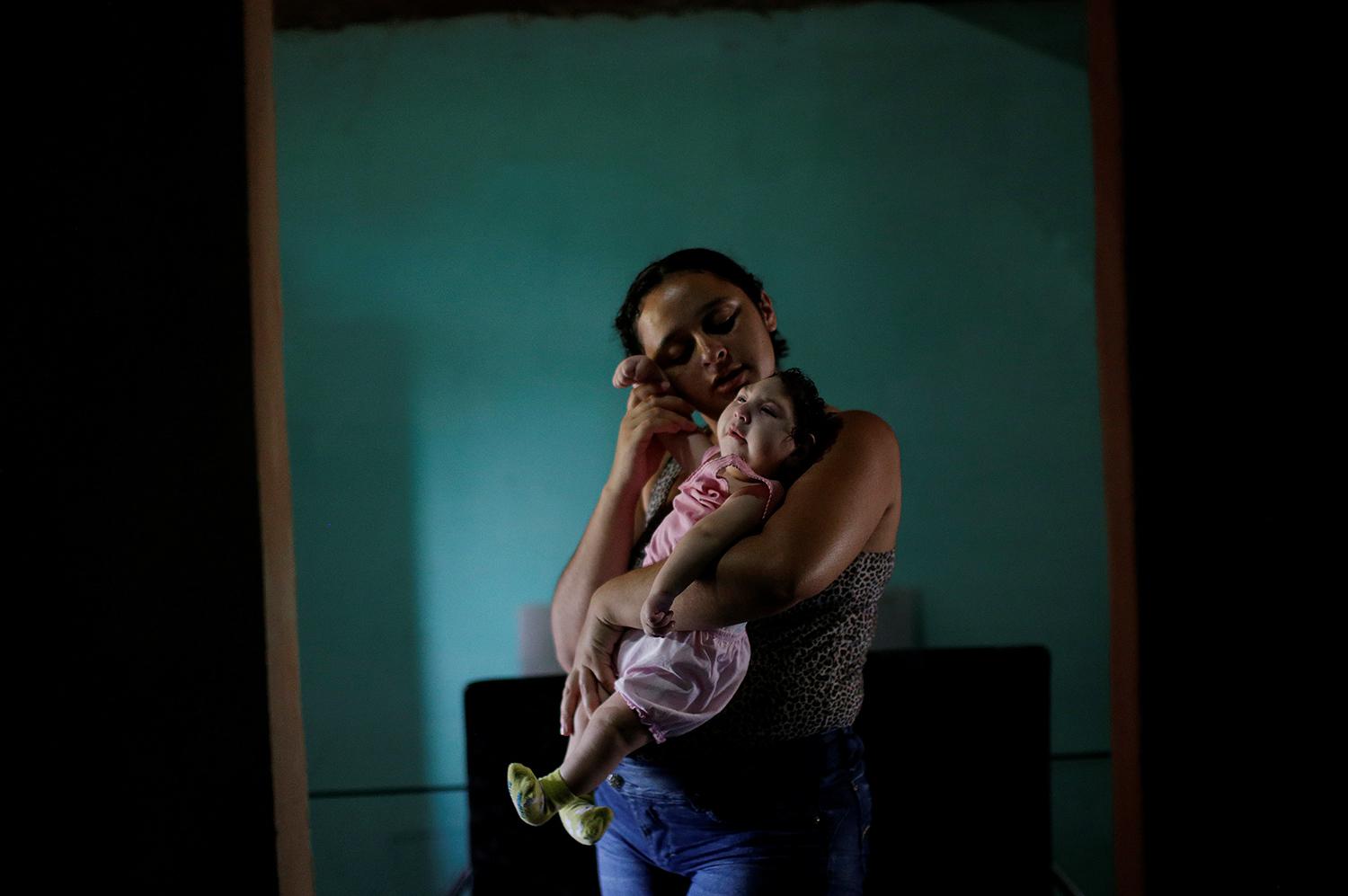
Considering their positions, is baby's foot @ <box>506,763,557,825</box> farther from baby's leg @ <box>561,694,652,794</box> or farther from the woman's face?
the woman's face

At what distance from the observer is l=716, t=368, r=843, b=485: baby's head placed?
0.91 metres

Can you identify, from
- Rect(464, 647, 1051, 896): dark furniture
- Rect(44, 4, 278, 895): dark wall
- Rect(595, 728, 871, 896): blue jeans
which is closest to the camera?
Rect(44, 4, 278, 895): dark wall

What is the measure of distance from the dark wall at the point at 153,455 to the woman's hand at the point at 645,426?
14.3 inches

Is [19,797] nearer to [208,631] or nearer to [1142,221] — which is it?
[208,631]

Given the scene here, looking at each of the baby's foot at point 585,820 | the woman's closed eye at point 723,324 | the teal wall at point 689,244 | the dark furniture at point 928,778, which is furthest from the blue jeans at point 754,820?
the teal wall at point 689,244

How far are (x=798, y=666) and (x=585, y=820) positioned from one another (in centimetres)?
25

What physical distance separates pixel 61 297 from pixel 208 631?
0.99 ft

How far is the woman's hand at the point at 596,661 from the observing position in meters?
0.99

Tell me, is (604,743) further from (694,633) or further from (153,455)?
(153,455)

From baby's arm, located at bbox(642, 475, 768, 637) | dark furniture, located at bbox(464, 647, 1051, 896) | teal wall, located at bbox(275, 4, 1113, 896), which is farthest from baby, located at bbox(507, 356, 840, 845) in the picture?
teal wall, located at bbox(275, 4, 1113, 896)

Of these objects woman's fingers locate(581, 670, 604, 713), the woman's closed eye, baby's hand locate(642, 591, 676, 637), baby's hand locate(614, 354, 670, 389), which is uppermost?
the woman's closed eye

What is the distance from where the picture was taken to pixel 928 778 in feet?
6.84

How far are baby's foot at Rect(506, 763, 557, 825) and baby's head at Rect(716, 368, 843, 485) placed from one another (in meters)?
0.36

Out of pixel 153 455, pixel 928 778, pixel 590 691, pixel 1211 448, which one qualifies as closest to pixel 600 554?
pixel 590 691
